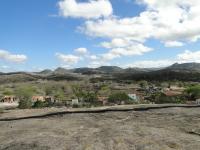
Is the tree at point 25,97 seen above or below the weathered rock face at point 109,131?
below

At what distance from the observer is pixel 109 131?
677cm

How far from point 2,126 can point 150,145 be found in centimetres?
387

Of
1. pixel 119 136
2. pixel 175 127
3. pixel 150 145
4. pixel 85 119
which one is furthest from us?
pixel 85 119

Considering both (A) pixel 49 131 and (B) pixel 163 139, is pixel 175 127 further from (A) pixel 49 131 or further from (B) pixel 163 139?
(A) pixel 49 131

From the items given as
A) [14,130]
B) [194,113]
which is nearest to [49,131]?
[14,130]

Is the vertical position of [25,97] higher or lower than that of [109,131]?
lower

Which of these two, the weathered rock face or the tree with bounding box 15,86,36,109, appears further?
the tree with bounding box 15,86,36,109

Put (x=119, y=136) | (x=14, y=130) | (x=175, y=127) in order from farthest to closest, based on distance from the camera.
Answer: (x=14, y=130), (x=175, y=127), (x=119, y=136)

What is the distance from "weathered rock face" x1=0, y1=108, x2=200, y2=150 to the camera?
232 inches

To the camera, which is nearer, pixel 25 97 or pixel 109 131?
pixel 109 131

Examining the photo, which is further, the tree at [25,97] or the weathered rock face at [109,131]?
the tree at [25,97]

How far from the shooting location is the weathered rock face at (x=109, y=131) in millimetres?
5898

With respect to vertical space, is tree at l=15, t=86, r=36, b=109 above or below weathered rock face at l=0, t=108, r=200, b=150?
below

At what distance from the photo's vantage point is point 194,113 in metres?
8.10
